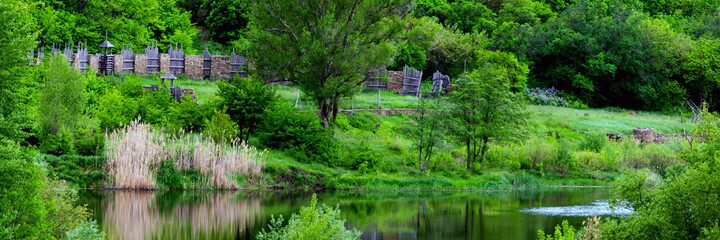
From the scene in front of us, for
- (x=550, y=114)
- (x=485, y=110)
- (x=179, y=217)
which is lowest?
(x=179, y=217)

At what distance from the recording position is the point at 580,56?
62.1 metres

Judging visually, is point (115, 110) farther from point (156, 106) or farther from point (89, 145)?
point (89, 145)

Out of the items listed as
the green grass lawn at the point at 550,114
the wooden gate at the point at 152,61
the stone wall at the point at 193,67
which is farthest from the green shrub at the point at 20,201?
the stone wall at the point at 193,67

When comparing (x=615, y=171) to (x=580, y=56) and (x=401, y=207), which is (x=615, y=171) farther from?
(x=580, y=56)

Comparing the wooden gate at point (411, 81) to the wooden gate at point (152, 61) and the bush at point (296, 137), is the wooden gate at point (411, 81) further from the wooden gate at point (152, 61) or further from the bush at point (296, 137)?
the bush at point (296, 137)

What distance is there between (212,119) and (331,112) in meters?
8.28

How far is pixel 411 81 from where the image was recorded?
5175 cm

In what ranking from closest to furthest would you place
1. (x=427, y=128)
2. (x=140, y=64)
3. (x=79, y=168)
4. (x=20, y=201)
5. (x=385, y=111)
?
(x=20, y=201) < (x=79, y=168) < (x=427, y=128) < (x=385, y=111) < (x=140, y=64)

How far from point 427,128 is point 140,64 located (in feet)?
61.7

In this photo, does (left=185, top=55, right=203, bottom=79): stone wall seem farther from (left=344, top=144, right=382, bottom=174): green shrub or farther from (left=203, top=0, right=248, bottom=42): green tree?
(left=344, top=144, right=382, bottom=174): green shrub

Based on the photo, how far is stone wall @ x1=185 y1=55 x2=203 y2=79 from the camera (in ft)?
158

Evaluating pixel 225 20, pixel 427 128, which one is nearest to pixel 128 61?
pixel 225 20

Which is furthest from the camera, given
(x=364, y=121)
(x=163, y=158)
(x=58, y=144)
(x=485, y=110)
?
(x=364, y=121)

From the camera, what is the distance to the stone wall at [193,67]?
48.3 metres
